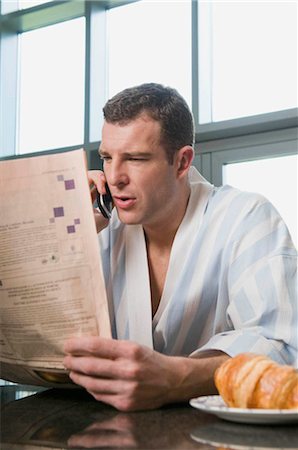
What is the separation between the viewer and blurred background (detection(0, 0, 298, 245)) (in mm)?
2756

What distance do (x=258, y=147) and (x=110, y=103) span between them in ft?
4.73

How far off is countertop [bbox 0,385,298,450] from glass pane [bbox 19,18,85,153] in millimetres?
2500

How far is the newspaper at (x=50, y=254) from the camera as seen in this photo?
3.10 ft

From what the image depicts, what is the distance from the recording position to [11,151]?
3.62m

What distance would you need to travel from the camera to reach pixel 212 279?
1.31 metres

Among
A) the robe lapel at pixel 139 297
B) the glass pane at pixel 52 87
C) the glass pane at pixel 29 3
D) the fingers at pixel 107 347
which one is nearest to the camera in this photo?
the fingers at pixel 107 347

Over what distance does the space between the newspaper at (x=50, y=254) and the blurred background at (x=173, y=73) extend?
1.81 m

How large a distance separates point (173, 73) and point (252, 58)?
416mm

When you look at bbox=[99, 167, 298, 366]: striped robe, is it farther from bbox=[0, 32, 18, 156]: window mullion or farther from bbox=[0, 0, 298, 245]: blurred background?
bbox=[0, 32, 18, 156]: window mullion

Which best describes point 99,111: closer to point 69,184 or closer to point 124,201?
point 124,201

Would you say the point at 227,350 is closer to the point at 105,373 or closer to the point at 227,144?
the point at 105,373

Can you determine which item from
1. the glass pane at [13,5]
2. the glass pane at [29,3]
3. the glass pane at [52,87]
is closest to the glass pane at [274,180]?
the glass pane at [52,87]

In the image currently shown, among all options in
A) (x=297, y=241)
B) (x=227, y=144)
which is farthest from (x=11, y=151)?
(x=297, y=241)

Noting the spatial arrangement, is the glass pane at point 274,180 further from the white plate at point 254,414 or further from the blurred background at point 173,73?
the white plate at point 254,414
